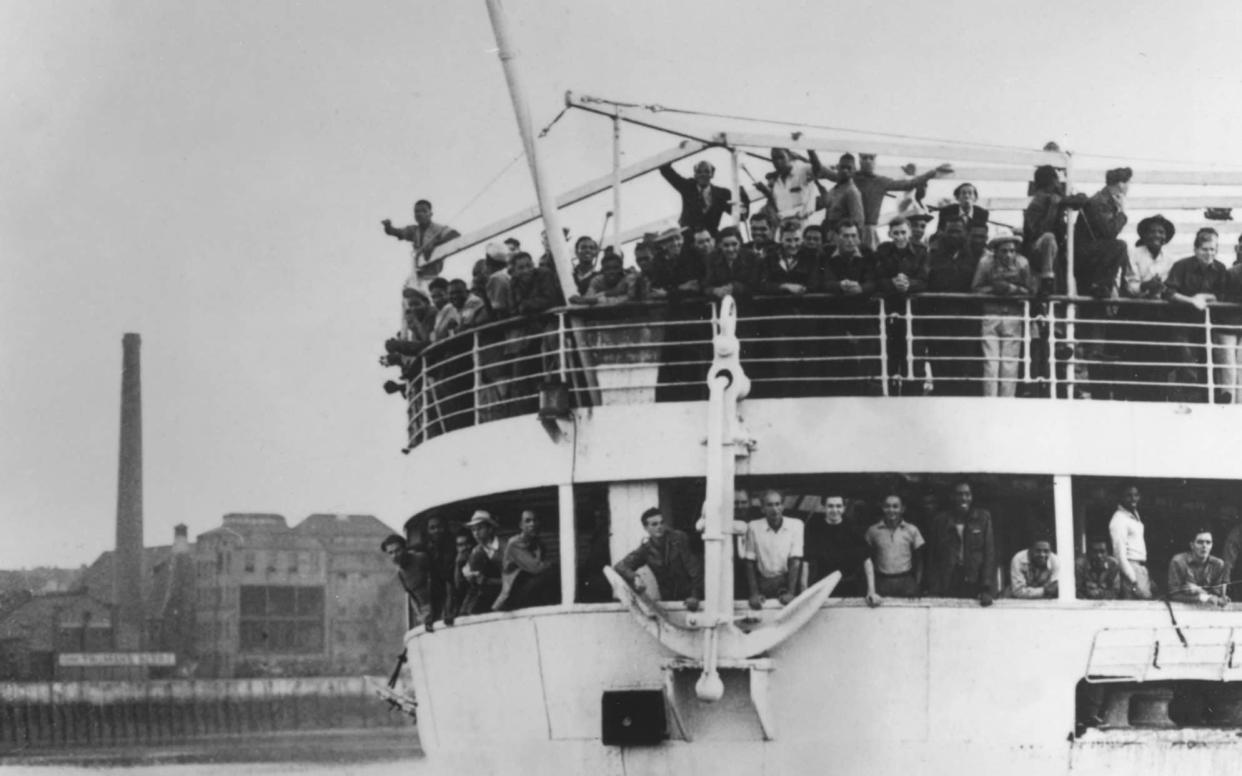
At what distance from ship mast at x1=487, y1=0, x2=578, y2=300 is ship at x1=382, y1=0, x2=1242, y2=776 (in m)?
0.02

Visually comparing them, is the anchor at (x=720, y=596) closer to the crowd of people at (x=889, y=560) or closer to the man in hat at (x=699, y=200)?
the crowd of people at (x=889, y=560)

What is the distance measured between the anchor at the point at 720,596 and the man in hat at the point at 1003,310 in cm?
197

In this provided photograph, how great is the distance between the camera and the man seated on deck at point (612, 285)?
14.3 meters

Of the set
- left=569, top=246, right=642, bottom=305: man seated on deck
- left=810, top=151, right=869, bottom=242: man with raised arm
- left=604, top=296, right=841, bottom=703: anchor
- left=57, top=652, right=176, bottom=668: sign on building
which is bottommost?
left=57, top=652, right=176, bottom=668: sign on building

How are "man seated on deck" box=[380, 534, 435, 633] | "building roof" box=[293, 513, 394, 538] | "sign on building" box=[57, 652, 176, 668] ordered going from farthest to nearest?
"building roof" box=[293, 513, 394, 538]
"sign on building" box=[57, 652, 176, 668]
"man seated on deck" box=[380, 534, 435, 633]

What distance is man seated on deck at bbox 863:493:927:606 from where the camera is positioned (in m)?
13.5

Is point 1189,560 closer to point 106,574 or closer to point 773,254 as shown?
point 773,254

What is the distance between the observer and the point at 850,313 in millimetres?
14219

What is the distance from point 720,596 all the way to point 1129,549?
3177mm

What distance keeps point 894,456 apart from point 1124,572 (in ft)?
6.40

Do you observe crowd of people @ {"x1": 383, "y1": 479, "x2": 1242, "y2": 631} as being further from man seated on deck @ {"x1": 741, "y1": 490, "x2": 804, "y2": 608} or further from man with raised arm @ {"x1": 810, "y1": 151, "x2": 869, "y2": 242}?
man with raised arm @ {"x1": 810, "y1": 151, "x2": 869, "y2": 242}

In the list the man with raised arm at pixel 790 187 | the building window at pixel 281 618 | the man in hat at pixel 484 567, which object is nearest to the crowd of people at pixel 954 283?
the man with raised arm at pixel 790 187

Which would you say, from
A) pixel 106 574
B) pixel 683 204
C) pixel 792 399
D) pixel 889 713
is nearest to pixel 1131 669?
pixel 889 713

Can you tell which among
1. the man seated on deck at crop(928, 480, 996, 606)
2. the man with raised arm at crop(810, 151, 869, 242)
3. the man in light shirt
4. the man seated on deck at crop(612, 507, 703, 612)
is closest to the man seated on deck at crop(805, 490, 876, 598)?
the man seated on deck at crop(928, 480, 996, 606)
